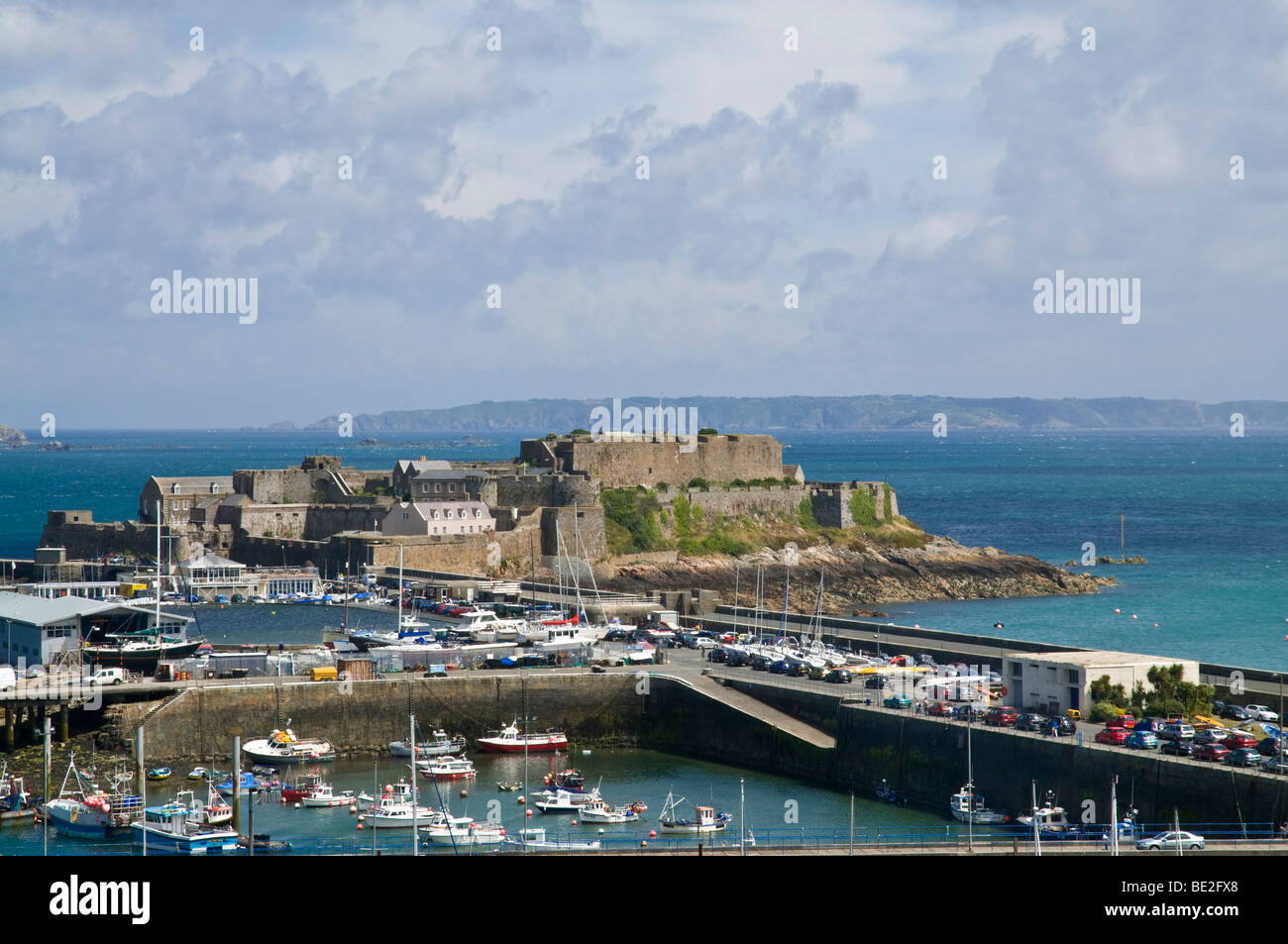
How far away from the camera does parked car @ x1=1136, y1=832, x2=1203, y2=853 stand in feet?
69.1

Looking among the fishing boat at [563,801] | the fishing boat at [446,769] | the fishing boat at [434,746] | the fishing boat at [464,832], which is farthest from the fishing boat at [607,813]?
the fishing boat at [434,746]

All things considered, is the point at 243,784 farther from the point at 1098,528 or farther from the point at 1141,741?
the point at 1098,528

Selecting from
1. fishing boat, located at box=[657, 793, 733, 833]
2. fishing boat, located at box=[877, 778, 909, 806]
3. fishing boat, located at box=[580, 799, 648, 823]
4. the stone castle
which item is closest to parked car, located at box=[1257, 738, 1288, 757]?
fishing boat, located at box=[877, 778, 909, 806]

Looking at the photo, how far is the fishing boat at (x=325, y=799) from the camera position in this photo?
2836cm

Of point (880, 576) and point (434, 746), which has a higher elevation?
point (880, 576)

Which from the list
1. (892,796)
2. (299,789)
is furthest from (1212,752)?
(299,789)

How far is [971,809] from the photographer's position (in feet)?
87.2

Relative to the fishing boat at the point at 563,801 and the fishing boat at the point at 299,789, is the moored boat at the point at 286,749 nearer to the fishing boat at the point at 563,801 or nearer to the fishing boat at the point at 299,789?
the fishing boat at the point at 299,789

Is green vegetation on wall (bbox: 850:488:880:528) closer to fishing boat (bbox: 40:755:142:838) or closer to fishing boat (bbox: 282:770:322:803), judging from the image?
fishing boat (bbox: 282:770:322:803)

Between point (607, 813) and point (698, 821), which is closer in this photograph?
point (698, 821)

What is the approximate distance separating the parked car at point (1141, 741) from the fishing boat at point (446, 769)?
12428 mm

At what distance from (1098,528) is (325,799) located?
8136 centimetres

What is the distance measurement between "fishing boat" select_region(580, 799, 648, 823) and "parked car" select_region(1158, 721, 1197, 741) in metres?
8.96
